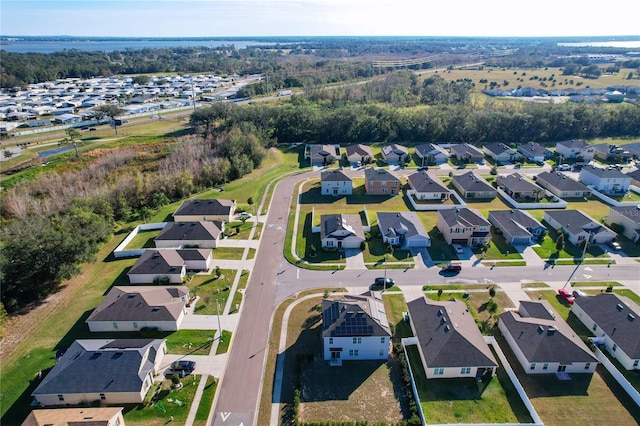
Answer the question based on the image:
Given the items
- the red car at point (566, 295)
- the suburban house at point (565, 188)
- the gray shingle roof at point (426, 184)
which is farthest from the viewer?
the suburban house at point (565, 188)

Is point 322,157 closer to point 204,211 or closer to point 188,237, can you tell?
point 204,211

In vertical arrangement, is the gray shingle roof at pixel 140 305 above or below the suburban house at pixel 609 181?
above

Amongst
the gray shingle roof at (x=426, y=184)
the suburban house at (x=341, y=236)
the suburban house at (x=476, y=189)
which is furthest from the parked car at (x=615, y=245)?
the suburban house at (x=341, y=236)

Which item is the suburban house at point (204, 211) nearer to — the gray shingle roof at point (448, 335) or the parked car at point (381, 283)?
the parked car at point (381, 283)

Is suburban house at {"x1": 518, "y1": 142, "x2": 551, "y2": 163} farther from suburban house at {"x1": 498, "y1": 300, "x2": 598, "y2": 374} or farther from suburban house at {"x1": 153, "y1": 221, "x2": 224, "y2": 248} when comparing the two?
suburban house at {"x1": 153, "y1": 221, "x2": 224, "y2": 248}

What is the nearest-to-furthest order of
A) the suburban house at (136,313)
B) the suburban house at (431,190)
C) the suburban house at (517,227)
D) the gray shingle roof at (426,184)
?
the suburban house at (136,313), the suburban house at (517,227), the suburban house at (431,190), the gray shingle roof at (426,184)

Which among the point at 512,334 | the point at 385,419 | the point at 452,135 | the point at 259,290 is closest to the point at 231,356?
the point at 259,290
